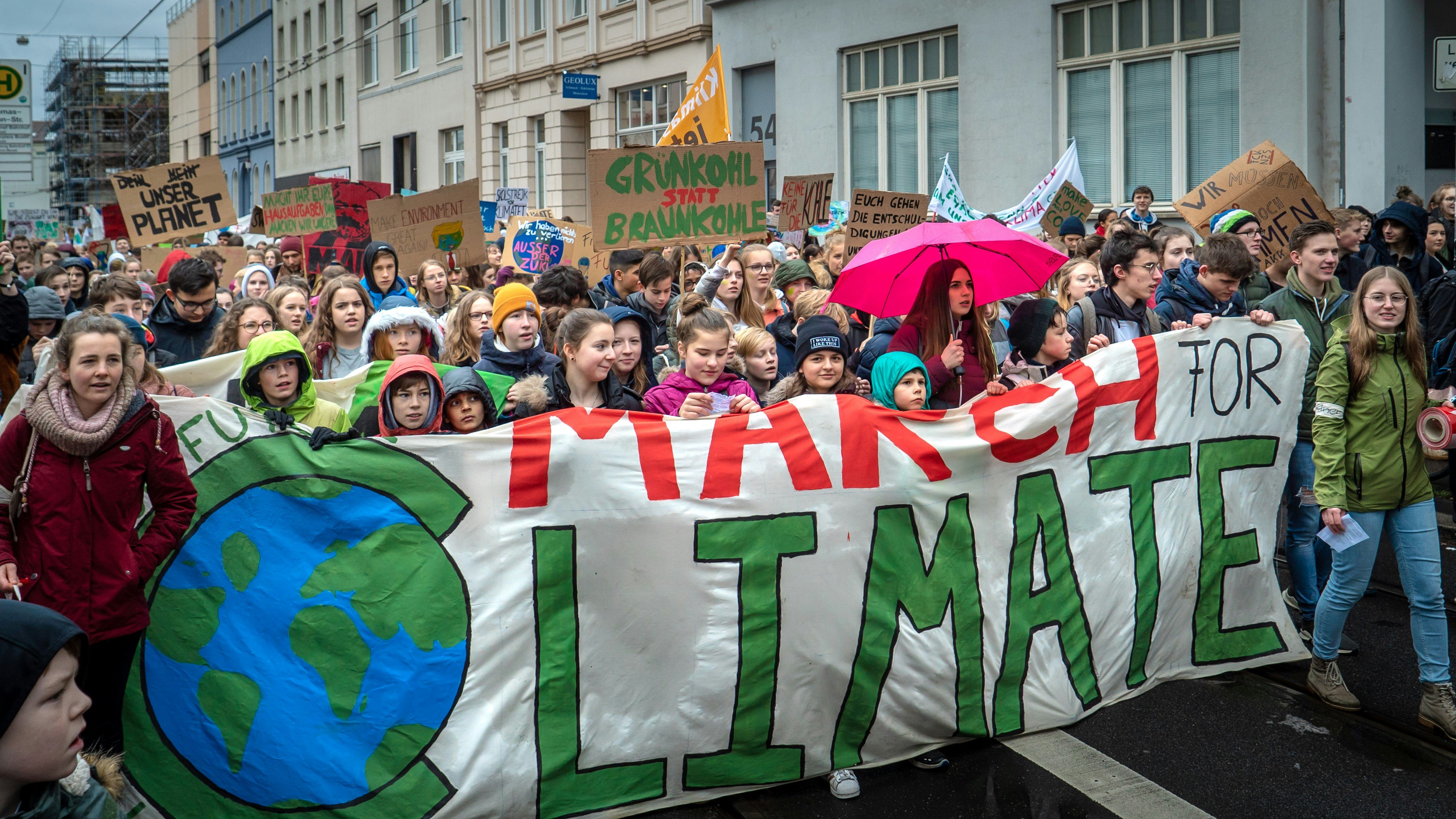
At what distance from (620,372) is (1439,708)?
3.52 m

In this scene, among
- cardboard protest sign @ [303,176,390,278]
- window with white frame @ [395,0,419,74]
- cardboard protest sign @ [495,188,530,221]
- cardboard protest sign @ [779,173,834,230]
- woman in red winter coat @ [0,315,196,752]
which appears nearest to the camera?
woman in red winter coat @ [0,315,196,752]

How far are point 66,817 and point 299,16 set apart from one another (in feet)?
165

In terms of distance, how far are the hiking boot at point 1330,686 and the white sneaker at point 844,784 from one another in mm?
2092

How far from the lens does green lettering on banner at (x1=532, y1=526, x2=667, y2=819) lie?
4.10 metres

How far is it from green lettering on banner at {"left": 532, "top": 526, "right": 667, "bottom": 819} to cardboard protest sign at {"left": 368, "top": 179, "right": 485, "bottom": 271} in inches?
284

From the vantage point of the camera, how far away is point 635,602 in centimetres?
424

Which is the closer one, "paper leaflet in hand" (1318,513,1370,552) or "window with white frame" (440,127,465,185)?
"paper leaflet in hand" (1318,513,1370,552)

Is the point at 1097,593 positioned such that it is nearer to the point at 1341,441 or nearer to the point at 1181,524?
the point at 1181,524

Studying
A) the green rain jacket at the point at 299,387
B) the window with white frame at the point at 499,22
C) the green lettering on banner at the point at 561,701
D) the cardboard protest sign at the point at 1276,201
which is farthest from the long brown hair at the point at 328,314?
the window with white frame at the point at 499,22

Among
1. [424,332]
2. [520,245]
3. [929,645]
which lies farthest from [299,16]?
[929,645]

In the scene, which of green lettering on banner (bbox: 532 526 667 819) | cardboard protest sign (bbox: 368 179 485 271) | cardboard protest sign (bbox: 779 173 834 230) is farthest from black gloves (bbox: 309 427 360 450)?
cardboard protest sign (bbox: 779 173 834 230)

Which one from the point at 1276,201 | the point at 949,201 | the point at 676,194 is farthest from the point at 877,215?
the point at 1276,201

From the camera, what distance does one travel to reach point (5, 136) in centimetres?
1467

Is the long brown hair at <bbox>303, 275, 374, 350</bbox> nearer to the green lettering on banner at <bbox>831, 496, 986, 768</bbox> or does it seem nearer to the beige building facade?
the green lettering on banner at <bbox>831, 496, 986, 768</bbox>
